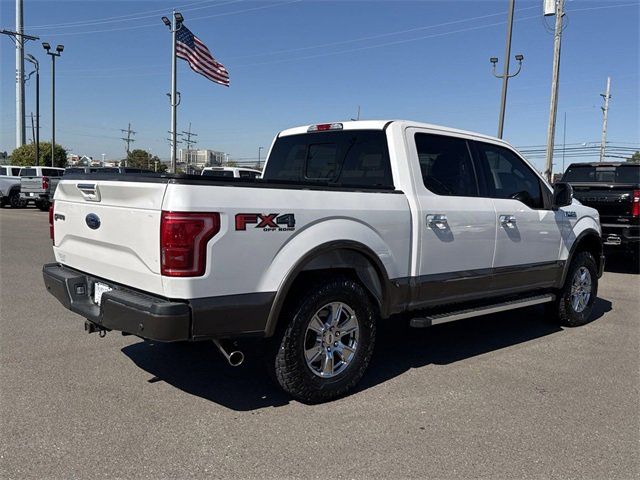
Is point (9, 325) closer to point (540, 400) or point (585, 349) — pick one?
point (540, 400)

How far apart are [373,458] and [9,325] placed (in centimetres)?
421

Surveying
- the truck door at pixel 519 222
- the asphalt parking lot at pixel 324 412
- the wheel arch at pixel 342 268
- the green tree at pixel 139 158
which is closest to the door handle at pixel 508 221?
the truck door at pixel 519 222

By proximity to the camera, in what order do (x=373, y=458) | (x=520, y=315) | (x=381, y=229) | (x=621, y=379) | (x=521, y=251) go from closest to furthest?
1. (x=373, y=458)
2. (x=381, y=229)
3. (x=621, y=379)
4. (x=521, y=251)
5. (x=520, y=315)

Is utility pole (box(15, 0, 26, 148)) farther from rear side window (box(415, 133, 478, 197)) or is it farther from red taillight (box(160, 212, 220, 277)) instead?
red taillight (box(160, 212, 220, 277))

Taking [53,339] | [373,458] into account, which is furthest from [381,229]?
[53,339]

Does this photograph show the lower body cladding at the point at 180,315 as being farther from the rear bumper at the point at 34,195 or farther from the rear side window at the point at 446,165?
the rear bumper at the point at 34,195

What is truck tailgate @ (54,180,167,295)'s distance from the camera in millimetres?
3279

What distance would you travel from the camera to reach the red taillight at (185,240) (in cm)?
313

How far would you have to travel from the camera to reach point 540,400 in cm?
411

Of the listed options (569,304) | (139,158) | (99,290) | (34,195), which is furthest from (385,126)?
(139,158)

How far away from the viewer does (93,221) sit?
12.6 feet

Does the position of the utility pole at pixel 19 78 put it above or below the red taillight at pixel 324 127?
above

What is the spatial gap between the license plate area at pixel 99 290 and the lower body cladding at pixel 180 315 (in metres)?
0.03

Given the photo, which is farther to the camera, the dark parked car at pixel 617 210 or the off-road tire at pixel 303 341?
the dark parked car at pixel 617 210
